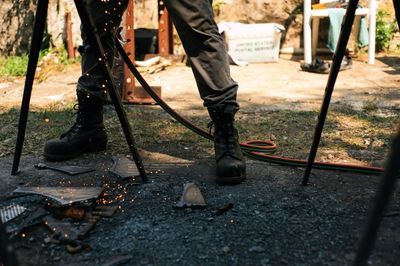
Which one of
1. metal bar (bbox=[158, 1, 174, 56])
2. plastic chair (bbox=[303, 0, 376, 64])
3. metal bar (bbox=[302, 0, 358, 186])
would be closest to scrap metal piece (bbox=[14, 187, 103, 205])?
metal bar (bbox=[302, 0, 358, 186])

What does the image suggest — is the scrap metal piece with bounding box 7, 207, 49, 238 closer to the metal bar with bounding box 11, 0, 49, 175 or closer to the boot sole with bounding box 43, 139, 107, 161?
the metal bar with bounding box 11, 0, 49, 175

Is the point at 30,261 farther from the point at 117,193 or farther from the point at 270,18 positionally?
the point at 270,18

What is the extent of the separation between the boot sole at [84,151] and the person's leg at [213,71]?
2.43 ft

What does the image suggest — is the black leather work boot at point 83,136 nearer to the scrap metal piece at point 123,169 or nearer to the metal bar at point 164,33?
the scrap metal piece at point 123,169

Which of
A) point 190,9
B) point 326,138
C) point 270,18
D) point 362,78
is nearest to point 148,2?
point 270,18

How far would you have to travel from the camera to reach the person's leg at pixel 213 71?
2.07m

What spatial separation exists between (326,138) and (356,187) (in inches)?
35.5

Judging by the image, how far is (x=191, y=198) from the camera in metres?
1.93

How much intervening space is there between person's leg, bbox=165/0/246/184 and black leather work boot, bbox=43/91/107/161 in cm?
67

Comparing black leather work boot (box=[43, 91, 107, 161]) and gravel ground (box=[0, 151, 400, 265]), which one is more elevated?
black leather work boot (box=[43, 91, 107, 161])

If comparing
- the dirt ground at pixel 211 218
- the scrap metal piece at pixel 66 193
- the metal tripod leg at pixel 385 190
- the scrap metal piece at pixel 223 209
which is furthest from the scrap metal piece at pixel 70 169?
the metal tripod leg at pixel 385 190

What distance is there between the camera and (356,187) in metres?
2.09

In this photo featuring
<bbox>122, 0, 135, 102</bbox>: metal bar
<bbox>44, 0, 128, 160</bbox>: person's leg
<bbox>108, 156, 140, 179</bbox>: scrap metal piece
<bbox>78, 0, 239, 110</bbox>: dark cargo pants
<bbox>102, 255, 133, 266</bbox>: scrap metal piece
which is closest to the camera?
<bbox>102, 255, 133, 266</bbox>: scrap metal piece

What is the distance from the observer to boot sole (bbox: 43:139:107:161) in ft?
8.18
